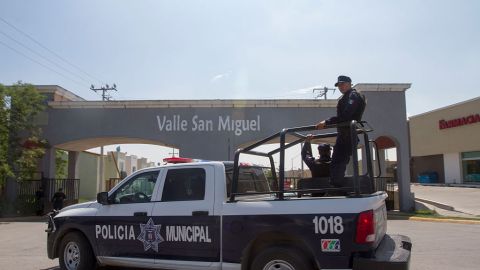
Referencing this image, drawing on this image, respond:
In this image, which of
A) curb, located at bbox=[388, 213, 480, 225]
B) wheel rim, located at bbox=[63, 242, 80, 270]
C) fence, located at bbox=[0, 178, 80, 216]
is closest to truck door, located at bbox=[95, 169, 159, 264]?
wheel rim, located at bbox=[63, 242, 80, 270]

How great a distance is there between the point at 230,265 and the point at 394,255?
2125 millimetres

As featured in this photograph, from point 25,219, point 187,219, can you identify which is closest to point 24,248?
point 187,219

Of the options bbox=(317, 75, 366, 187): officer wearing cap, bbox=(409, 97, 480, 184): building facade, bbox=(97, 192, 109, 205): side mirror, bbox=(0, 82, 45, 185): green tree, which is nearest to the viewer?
bbox=(317, 75, 366, 187): officer wearing cap

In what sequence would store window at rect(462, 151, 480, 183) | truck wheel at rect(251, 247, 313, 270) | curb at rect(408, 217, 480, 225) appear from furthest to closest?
store window at rect(462, 151, 480, 183)
curb at rect(408, 217, 480, 225)
truck wheel at rect(251, 247, 313, 270)

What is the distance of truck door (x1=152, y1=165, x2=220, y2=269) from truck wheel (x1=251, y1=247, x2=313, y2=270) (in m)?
0.72

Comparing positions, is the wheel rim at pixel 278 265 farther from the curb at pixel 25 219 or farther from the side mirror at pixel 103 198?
the curb at pixel 25 219

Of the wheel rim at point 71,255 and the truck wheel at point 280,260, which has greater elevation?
the truck wheel at point 280,260

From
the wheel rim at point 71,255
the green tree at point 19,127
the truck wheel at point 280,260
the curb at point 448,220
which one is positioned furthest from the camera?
the green tree at point 19,127

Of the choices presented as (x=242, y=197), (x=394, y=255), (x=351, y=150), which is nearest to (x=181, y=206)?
(x=242, y=197)

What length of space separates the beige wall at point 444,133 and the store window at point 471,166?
2.18ft

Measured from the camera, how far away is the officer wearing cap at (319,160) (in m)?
7.08

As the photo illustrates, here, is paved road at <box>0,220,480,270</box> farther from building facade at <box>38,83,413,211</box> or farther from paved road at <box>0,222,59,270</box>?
building facade at <box>38,83,413,211</box>

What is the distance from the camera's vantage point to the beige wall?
4322cm

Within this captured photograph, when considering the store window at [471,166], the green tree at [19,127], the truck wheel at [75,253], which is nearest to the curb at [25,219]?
the green tree at [19,127]
